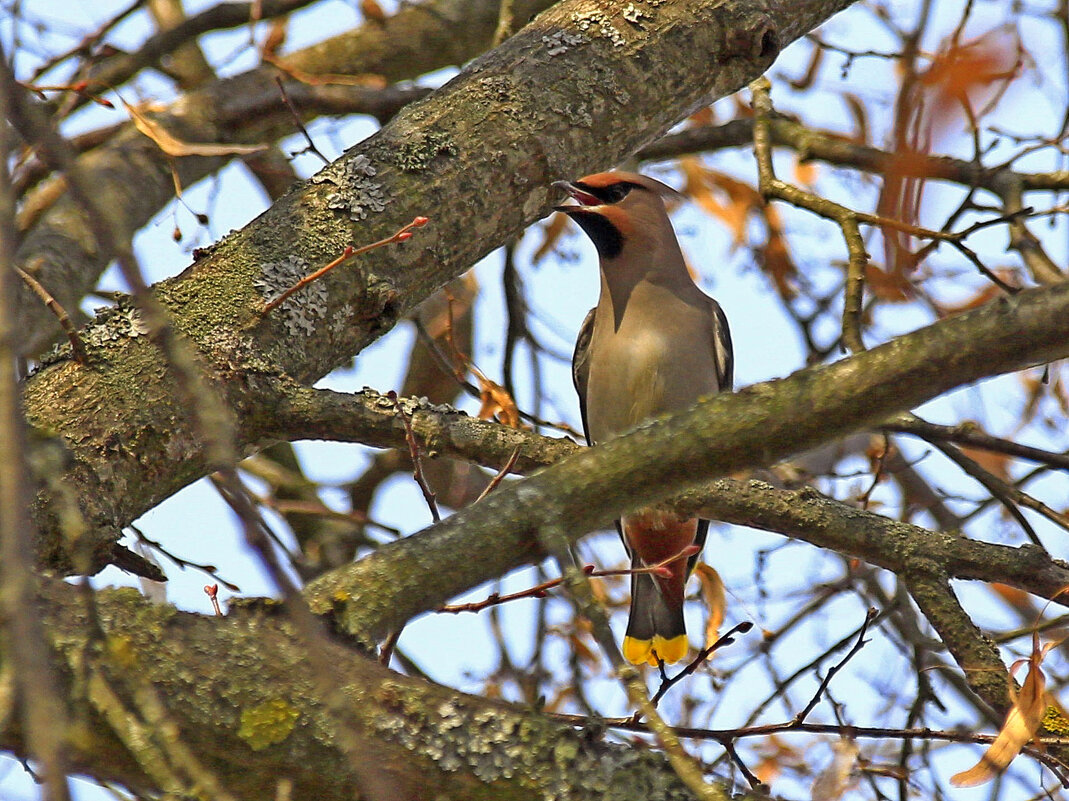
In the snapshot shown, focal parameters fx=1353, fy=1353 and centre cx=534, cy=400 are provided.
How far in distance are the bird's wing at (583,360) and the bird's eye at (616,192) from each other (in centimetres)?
48

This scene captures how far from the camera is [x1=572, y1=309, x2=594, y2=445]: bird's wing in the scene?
5.07 metres

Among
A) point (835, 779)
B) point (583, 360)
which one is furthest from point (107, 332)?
point (583, 360)

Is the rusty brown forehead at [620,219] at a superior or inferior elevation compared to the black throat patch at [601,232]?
superior

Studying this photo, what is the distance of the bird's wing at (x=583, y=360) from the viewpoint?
507cm

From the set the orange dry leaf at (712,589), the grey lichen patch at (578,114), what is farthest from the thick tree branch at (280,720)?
the grey lichen patch at (578,114)

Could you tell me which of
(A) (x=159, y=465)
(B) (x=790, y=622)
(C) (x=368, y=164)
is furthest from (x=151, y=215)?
(B) (x=790, y=622)

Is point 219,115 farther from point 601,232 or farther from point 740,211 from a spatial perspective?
point 740,211

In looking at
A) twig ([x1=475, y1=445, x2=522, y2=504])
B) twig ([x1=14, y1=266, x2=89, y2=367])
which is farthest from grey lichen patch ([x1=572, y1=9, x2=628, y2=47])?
twig ([x1=14, y1=266, x2=89, y2=367])

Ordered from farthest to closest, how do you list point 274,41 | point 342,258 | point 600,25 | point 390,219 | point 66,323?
point 274,41 < point 600,25 < point 390,219 < point 342,258 < point 66,323

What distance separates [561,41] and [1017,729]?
5.80 feet

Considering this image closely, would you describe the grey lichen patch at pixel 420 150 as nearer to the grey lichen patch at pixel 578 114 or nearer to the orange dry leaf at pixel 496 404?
the grey lichen patch at pixel 578 114

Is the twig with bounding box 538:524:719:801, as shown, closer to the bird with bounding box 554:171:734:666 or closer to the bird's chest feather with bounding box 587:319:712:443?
the bird with bounding box 554:171:734:666

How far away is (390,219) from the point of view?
9.29 feet

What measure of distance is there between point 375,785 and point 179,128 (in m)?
3.89
